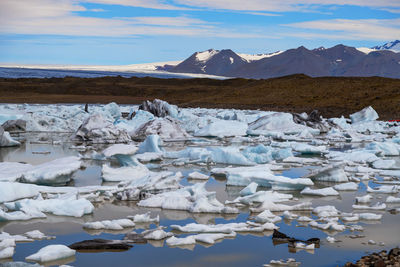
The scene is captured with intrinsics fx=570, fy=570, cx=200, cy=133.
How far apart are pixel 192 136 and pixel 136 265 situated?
10379 millimetres

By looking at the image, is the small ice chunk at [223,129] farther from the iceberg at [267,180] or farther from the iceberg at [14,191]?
the iceberg at [14,191]

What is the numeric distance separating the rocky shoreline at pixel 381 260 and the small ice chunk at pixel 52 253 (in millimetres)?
1874

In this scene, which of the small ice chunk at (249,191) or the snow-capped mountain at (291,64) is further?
the snow-capped mountain at (291,64)

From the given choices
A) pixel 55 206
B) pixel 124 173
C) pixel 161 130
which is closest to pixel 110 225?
pixel 55 206

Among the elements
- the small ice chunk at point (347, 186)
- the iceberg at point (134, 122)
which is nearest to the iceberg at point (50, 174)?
the small ice chunk at point (347, 186)

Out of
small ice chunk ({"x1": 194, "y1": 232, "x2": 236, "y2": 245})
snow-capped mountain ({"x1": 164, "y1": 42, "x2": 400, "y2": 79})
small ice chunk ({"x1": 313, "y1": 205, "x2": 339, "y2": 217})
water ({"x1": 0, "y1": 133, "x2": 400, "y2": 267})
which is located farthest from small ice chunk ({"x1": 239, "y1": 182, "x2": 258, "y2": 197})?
snow-capped mountain ({"x1": 164, "y1": 42, "x2": 400, "y2": 79})

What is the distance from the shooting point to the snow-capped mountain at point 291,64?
159250 millimetres

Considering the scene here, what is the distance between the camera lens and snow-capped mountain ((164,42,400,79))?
522 ft

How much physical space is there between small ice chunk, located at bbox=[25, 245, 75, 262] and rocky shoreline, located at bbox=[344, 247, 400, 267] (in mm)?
1874

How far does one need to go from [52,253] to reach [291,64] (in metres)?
162

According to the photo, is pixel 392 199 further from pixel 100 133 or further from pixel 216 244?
pixel 100 133

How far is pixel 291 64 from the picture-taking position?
162500 mm

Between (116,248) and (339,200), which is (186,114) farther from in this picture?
(116,248)

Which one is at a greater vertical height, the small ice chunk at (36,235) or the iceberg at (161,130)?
the iceberg at (161,130)
